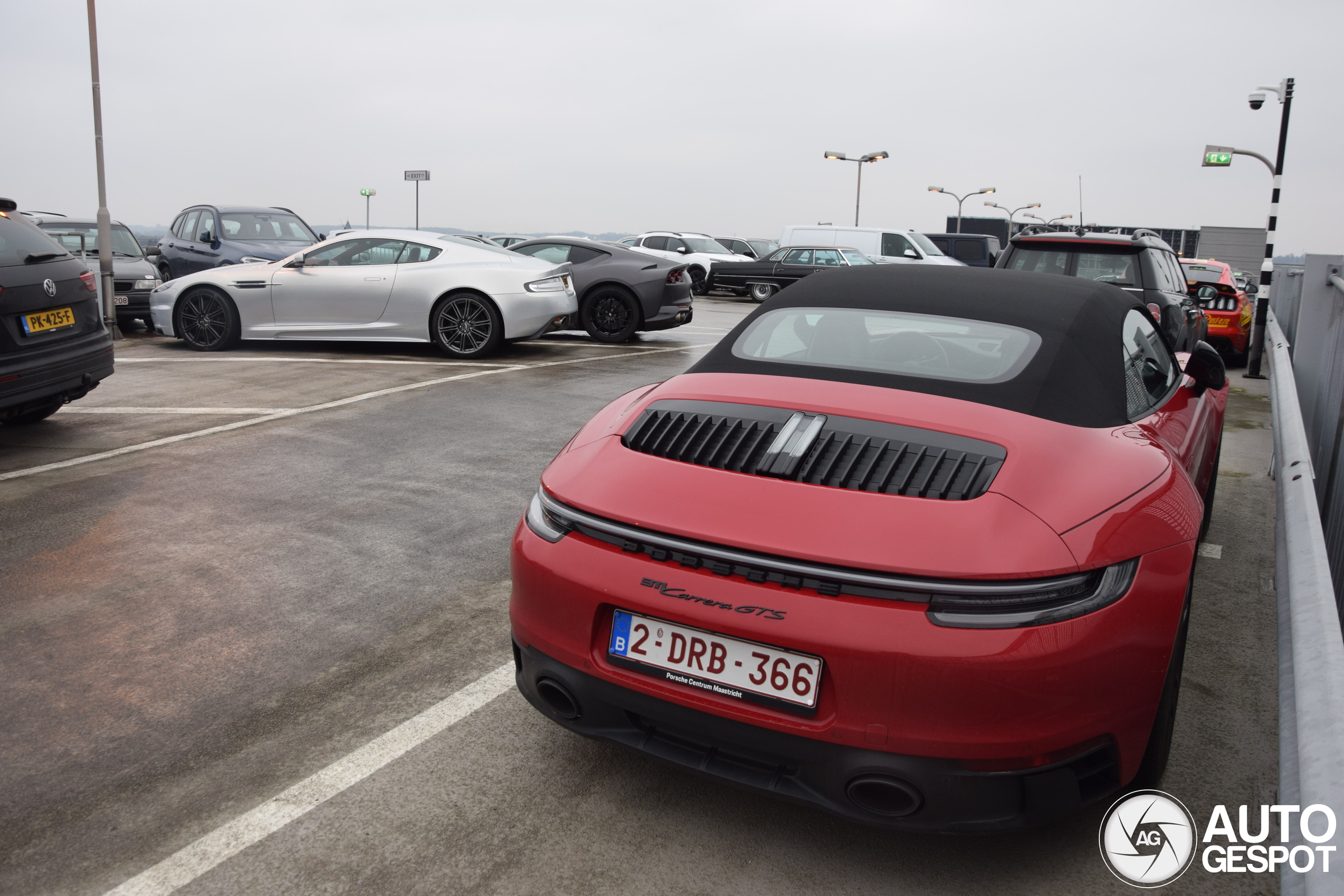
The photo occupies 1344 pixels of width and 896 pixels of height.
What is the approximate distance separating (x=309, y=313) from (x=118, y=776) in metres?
9.36

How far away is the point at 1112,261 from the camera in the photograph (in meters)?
8.99

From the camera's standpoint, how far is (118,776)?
2.79 metres

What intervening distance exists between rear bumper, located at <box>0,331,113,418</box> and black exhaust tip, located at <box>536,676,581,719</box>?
5135 mm

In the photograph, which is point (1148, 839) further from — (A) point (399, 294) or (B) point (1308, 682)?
(A) point (399, 294)

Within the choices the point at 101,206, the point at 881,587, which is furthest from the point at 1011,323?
the point at 101,206

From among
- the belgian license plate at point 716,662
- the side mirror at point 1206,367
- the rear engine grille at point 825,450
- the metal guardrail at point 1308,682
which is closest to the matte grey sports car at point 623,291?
the side mirror at point 1206,367

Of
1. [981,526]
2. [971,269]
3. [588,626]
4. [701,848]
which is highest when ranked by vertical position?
[971,269]

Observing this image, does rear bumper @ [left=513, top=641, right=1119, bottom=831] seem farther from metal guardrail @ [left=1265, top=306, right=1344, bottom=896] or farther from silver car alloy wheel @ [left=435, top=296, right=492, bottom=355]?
silver car alloy wheel @ [left=435, top=296, right=492, bottom=355]

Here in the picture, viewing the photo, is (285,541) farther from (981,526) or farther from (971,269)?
(981,526)

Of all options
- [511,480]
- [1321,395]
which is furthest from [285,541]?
[1321,395]

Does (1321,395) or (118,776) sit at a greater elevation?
(1321,395)

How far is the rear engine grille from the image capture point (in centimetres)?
233

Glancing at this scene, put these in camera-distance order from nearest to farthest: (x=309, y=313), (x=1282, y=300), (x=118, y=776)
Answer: (x=118, y=776)
(x=309, y=313)
(x=1282, y=300)

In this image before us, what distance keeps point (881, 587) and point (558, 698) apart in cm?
91
